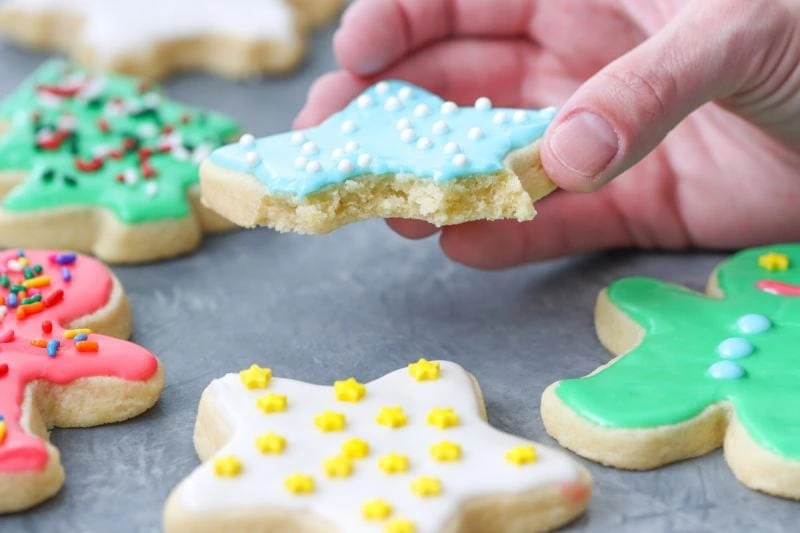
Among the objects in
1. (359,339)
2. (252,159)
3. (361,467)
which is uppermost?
(252,159)

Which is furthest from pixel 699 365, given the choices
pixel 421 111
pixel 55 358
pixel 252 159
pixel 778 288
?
pixel 55 358

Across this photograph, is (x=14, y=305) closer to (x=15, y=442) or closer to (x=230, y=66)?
(x=15, y=442)

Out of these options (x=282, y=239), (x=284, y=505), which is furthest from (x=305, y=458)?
(x=282, y=239)

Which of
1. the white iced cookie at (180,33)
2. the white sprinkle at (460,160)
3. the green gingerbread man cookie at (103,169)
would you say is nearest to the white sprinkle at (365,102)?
the white sprinkle at (460,160)

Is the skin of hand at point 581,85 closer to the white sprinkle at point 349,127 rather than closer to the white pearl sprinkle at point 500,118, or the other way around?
the white pearl sprinkle at point 500,118

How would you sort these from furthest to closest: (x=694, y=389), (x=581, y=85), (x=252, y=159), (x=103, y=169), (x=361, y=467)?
1. (x=103, y=169)
2. (x=581, y=85)
3. (x=252, y=159)
4. (x=694, y=389)
5. (x=361, y=467)

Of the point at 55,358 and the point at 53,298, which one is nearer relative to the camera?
the point at 55,358

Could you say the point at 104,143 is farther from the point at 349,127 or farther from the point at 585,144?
the point at 585,144

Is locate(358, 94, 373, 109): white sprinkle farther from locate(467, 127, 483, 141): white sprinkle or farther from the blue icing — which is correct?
locate(467, 127, 483, 141): white sprinkle
